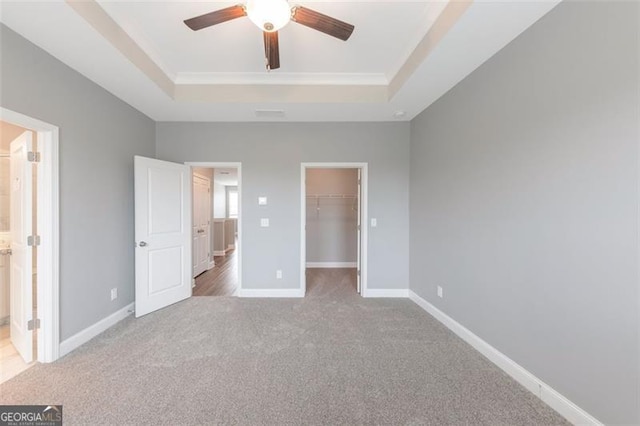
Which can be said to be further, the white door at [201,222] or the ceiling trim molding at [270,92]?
the white door at [201,222]

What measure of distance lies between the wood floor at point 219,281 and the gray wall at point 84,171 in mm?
1083

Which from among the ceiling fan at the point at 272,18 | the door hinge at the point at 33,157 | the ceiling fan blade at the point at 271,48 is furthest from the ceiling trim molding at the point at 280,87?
the door hinge at the point at 33,157

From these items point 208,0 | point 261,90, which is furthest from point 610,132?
point 261,90

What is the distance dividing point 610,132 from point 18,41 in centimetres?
392

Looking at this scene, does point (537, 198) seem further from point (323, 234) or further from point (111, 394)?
point (323, 234)

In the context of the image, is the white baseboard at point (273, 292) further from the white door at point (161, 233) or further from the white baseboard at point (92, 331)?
the white baseboard at point (92, 331)

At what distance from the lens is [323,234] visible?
5633mm

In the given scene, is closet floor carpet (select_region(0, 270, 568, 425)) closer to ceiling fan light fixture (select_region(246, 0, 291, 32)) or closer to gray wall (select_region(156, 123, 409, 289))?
gray wall (select_region(156, 123, 409, 289))

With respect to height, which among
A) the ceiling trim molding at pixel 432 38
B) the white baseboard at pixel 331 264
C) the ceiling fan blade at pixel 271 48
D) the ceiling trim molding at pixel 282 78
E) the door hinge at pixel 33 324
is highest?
the ceiling trim molding at pixel 282 78

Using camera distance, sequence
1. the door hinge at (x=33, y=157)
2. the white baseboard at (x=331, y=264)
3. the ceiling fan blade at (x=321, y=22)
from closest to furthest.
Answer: the ceiling fan blade at (x=321, y=22), the door hinge at (x=33, y=157), the white baseboard at (x=331, y=264)

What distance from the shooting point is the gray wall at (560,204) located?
1.27 metres

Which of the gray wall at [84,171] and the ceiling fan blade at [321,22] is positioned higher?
the ceiling fan blade at [321,22]

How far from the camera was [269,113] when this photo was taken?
3191 mm

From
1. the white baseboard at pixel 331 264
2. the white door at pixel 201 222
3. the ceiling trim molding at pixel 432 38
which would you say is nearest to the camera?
the ceiling trim molding at pixel 432 38
